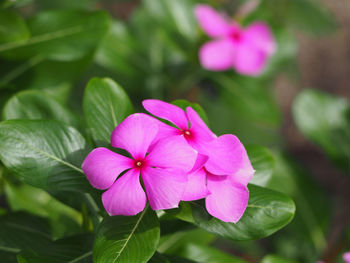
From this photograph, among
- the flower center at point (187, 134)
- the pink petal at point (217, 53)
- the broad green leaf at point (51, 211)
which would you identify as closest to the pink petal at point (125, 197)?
the flower center at point (187, 134)

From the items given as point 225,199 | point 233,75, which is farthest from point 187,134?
point 233,75

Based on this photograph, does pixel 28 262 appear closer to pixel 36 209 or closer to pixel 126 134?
pixel 126 134

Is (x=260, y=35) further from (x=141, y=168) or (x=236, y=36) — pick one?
(x=141, y=168)

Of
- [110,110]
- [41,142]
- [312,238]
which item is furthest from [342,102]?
[41,142]

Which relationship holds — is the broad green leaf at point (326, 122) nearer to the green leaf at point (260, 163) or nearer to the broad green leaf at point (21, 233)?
the green leaf at point (260, 163)

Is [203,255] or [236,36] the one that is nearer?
[203,255]

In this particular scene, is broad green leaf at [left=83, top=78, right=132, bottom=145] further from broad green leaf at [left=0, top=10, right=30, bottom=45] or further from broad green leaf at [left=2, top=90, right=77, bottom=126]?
broad green leaf at [left=0, top=10, right=30, bottom=45]
